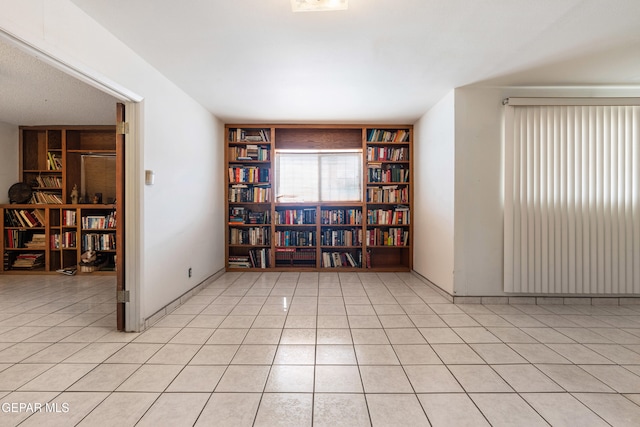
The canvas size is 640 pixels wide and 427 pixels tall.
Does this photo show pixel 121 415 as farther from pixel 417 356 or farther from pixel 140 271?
pixel 417 356

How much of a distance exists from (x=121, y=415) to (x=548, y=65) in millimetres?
4320

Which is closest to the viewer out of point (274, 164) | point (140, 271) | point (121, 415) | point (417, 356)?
point (121, 415)

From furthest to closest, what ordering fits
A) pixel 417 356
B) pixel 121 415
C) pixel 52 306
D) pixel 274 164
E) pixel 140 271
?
pixel 274 164 < pixel 52 306 < pixel 140 271 < pixel 417 356 < pixel 121 415

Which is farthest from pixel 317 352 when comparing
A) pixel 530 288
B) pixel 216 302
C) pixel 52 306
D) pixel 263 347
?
pixel 52 306

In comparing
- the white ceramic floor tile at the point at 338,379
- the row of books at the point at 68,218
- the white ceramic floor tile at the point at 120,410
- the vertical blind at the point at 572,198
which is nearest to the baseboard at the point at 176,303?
the white ceramic floor tile at the point at 120,410

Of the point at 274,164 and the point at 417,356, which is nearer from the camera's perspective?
the point at 417,356

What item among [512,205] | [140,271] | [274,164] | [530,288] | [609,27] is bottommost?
[530,288]

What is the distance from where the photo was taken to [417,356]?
2195mm

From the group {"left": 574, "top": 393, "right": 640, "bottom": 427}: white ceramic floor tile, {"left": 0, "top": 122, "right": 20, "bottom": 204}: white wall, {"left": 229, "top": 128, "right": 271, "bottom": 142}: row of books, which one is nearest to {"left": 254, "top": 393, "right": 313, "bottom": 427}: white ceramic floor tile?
{"left": 574, "top": 393, "right": 640, "bottom": 427}: white ceramic floor tile

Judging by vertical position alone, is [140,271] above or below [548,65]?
below

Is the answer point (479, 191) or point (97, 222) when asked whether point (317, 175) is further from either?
point (97, 222)

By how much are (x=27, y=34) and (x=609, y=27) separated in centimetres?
392

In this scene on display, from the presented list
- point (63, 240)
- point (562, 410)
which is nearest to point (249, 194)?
point (63, 240)

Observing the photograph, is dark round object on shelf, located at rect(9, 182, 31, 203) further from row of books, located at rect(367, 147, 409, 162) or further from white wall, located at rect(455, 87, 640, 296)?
white wall, located at rect(455, 87, 640, 296)
